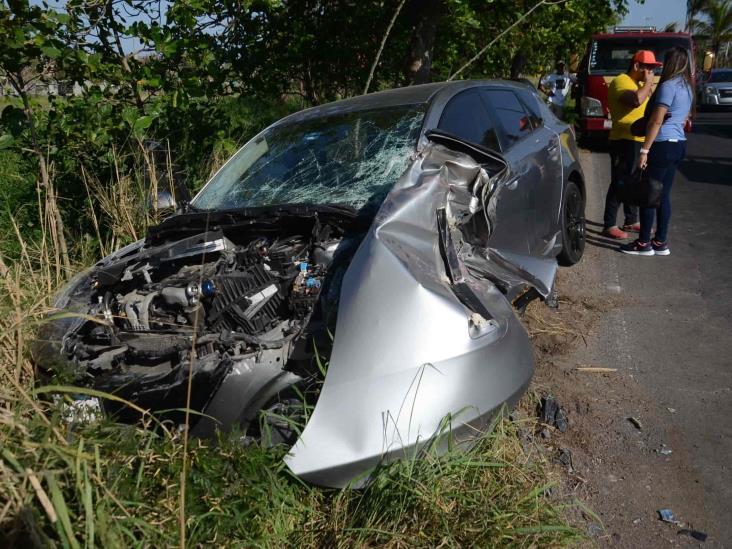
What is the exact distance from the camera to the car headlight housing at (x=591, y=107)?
458 inches

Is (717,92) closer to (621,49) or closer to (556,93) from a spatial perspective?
(556,93)

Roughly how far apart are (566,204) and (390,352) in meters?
3.31

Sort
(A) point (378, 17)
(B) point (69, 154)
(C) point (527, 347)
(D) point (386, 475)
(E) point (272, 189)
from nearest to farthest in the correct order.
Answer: (D) point (386, 475) → (C) point (527, 347) → (E) point (272, 189) → (B) point (69, 154) → (A) point (378, 17)

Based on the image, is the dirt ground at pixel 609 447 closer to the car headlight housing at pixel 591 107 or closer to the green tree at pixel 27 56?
the green tree at pixel 27 56

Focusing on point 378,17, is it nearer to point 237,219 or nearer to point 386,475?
point 237,219

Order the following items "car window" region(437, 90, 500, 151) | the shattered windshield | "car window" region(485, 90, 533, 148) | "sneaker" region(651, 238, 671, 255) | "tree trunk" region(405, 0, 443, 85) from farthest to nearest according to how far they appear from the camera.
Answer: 1. "tree trunk" region(405, 0, 443, 85)
2. "sneaker" region(651, 238, 671, 255)
3. "car window" region(485, 90, 533, 148)
4. "car window" region(437, 90, 500, 151)
5. the shattered windshield

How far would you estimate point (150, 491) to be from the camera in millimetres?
2400

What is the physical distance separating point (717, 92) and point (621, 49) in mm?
13737

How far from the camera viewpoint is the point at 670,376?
390 cm

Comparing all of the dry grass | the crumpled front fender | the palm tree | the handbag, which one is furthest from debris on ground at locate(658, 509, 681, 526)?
the palm tree

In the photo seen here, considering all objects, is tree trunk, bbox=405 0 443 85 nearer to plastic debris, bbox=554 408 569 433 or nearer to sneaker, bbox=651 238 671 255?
sneaker, bbox=651 238 671 255

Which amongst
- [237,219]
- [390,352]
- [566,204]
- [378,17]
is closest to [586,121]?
[378,17]

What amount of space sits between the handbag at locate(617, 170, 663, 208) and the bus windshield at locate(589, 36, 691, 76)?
7011mm

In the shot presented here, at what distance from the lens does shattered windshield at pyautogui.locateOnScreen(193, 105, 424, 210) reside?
12.9 feet
